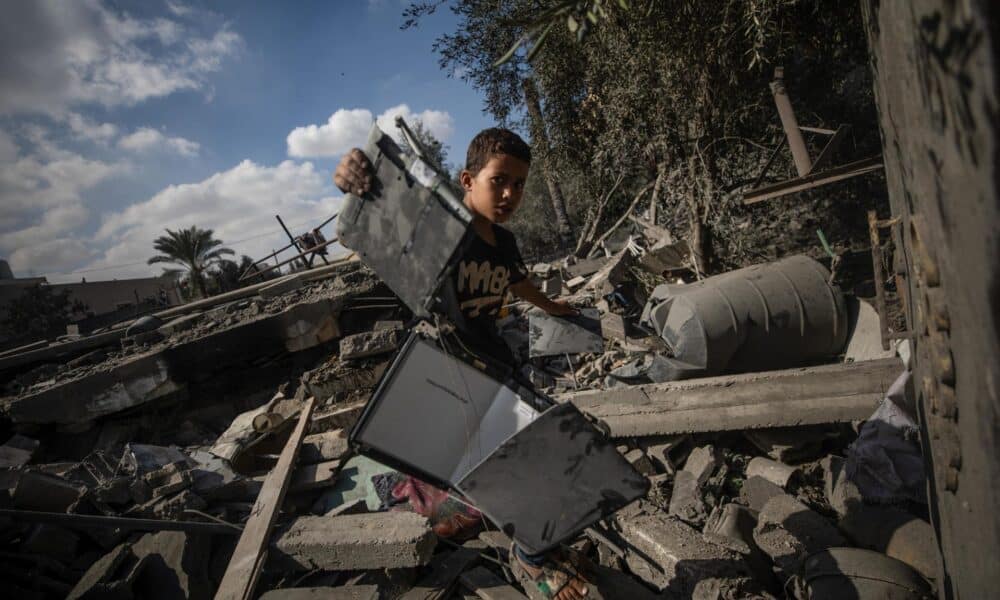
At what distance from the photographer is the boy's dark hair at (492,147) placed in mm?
1892

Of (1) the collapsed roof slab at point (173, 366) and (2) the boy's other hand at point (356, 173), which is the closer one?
(2) the boy's other hand at point (356, 173)

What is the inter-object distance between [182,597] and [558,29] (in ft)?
23.6

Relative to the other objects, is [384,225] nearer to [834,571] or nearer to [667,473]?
[834,571]

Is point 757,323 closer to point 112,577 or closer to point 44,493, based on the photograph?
point 112,577

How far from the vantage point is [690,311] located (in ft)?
13.4

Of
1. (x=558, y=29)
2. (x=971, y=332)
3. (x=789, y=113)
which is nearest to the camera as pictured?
(x=971, y=332)

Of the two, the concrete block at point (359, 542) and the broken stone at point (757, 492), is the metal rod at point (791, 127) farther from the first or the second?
the concrete block at point (359, 542)

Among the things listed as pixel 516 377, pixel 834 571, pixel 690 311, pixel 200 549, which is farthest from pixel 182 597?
pixel 690 311

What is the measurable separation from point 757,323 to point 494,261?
3.26 metres

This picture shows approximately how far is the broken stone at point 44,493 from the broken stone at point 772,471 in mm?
5103

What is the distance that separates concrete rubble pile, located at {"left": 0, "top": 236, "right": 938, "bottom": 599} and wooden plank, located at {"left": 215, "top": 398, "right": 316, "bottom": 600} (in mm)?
20

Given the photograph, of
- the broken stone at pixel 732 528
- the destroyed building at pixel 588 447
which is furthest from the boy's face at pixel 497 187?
the broken stone at pixel 732 528

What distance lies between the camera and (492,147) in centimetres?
190

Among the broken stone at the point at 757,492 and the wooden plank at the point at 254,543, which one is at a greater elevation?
the wooden plank at the point at 254,543
